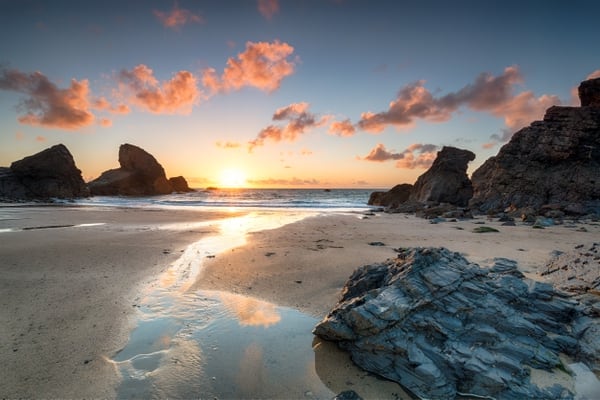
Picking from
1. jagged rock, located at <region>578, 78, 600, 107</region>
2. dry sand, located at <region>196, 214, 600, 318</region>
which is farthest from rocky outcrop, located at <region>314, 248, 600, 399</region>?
jagged rock, located at <region>578, 78, 600, 107</region>

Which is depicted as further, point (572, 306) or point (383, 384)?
Answer: point (572, 306)

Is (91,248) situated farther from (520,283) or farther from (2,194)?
A: (2,194)

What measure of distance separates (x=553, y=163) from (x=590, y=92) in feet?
25.6

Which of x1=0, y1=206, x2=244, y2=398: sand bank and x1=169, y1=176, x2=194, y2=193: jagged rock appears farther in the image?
x1=169, y1=176, x2=194, y2=193: jagged rock

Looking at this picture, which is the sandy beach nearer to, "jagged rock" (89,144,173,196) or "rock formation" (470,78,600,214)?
"rock formation" (470,78,600,214)

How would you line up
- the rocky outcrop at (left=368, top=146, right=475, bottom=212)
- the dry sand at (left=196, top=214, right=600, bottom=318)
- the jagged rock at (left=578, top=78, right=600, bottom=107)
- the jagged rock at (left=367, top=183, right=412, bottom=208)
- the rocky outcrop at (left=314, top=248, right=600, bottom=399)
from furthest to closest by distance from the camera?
the jagged rock at (left=367, top=183, right=412, bottom=208) → the rocky outcrop at (left=368, top=146, right=475, bottom=212) → the jagged rock at (left=578, top=78, right=600, bottom=107) → the dry sand at (left=196, top=214, right=600, bottom=318) → the rocky outcrop at (left=314, top=248, right=600, bottom=399)

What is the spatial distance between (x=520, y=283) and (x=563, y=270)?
2663mm

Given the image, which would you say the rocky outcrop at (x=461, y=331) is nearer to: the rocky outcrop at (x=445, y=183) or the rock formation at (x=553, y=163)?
the rock formation at (x=553, y=163)

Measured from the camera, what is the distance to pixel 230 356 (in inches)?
141

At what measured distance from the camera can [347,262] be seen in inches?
298

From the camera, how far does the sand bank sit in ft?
10.1

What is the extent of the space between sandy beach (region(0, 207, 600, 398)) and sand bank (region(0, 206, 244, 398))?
16 mm

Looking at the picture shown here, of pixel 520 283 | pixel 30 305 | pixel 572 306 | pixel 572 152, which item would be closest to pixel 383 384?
pixel 520 283

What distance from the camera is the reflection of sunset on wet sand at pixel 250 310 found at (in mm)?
4547
